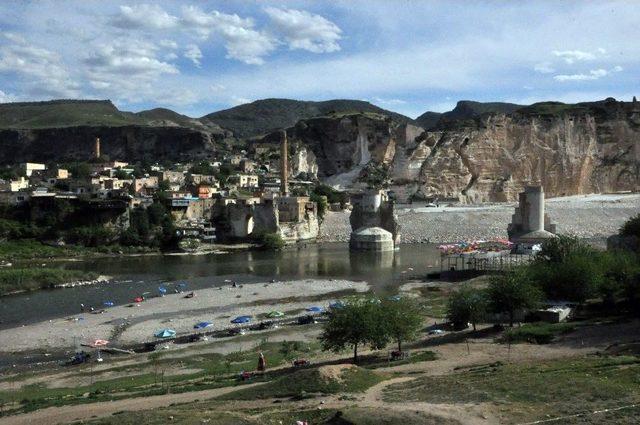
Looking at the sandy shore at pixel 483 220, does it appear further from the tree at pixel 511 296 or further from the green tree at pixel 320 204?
the tree at pixel 511 296

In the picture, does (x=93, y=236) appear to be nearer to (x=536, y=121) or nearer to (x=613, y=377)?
(x=613, y=377)

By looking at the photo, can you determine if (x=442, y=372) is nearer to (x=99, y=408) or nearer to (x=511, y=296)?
(x=511, y=296)

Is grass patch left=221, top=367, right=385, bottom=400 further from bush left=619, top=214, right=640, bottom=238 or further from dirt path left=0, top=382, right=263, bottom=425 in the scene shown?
bush left=619, top=214, right=640, bottom=238

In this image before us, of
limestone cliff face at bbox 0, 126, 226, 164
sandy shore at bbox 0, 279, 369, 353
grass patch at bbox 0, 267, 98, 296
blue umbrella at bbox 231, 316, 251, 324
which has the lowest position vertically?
sandy shore at bbox 0, 279, 369, 353

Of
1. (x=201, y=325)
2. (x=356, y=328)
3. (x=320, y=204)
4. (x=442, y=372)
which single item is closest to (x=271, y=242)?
(x=320, y=204)

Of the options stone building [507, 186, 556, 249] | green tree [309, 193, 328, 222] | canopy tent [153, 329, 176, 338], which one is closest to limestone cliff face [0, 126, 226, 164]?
green tree [309, 193, 328, 222]

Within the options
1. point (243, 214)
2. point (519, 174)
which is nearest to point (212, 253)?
point (243, 214)

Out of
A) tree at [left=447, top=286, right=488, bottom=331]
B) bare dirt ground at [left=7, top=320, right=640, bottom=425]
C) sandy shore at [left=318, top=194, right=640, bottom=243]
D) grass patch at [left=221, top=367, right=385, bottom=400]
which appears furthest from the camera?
sandy shore at [left=318, top=194, right=640, bottom=243]
